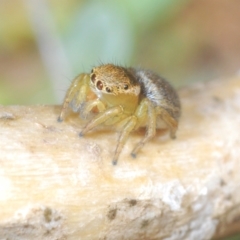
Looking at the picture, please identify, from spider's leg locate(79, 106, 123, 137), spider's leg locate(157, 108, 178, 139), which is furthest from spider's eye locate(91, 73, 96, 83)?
spider's leg locate(157, 108, 178, 139)

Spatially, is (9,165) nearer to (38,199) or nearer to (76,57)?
(38,199)

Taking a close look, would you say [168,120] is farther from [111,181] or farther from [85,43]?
[85,43]

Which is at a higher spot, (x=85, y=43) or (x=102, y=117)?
(x=102, y=117)

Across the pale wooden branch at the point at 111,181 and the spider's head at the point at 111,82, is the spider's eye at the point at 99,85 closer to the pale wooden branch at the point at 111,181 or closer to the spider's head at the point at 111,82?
the spider's head at the point at 111,82

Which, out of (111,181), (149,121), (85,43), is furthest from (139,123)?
(85,43)

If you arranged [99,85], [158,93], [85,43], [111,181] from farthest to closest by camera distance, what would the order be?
[85,43]
[158,93]
[99,85]
[111,181]

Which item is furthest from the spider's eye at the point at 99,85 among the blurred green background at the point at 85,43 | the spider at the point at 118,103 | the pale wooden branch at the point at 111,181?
the blurred green background at the point at 85,43
